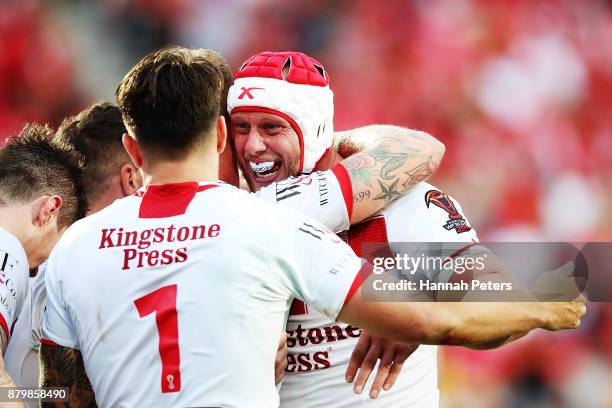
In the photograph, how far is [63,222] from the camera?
3830mm

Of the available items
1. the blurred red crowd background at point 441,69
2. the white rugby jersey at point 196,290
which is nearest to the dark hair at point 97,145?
the white rugby jersey at point 196,290

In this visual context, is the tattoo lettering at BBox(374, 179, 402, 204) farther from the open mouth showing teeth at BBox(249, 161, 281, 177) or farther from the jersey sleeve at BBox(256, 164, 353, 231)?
the open mouth showing teeth at BBox(249, 161, 281, 177)

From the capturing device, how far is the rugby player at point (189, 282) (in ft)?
8.28

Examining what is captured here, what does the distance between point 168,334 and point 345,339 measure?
1.10 metres

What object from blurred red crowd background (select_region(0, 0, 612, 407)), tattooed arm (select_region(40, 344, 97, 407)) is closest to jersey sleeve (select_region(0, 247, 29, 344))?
tattooed arm (select_region(40, 344, 97, 407))

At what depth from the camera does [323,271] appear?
2520mm

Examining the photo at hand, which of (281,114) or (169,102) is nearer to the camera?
(169,102)

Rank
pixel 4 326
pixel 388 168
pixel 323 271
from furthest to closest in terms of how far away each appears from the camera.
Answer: pixel 388 168 → pixel 4 326 → pixel 323 271

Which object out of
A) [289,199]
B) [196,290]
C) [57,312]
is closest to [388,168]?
[289,199]

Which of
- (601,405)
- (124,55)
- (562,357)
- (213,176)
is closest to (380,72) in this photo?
(124,55)

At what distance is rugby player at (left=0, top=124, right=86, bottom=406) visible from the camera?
3.37m

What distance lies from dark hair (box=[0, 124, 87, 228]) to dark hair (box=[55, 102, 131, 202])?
34 centimetres

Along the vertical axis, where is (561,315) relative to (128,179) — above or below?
below

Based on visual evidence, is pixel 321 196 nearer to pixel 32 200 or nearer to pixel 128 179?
pixel 32 200
